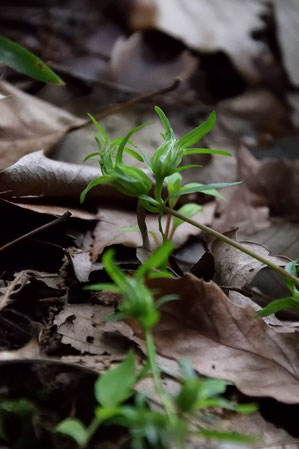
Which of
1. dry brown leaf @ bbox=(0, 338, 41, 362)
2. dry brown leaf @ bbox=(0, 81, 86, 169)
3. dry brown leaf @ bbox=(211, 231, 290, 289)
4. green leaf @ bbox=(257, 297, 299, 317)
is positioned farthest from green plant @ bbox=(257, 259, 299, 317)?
dry brown leaf @ bbox=(0, 81, 86, 169)

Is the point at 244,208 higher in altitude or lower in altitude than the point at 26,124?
lower

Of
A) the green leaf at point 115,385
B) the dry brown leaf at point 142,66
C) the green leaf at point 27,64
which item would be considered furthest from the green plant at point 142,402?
the dry brown leaf at point 142,66

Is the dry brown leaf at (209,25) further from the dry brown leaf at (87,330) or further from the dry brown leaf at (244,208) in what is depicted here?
the dry brown leaf at (87,330)

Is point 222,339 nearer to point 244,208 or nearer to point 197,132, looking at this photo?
point 197,132

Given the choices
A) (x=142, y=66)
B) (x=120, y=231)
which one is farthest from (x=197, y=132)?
(x=142, y=66)

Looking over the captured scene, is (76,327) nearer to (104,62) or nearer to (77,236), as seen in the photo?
(77,236)

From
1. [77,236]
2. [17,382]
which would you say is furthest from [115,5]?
[17,382]
